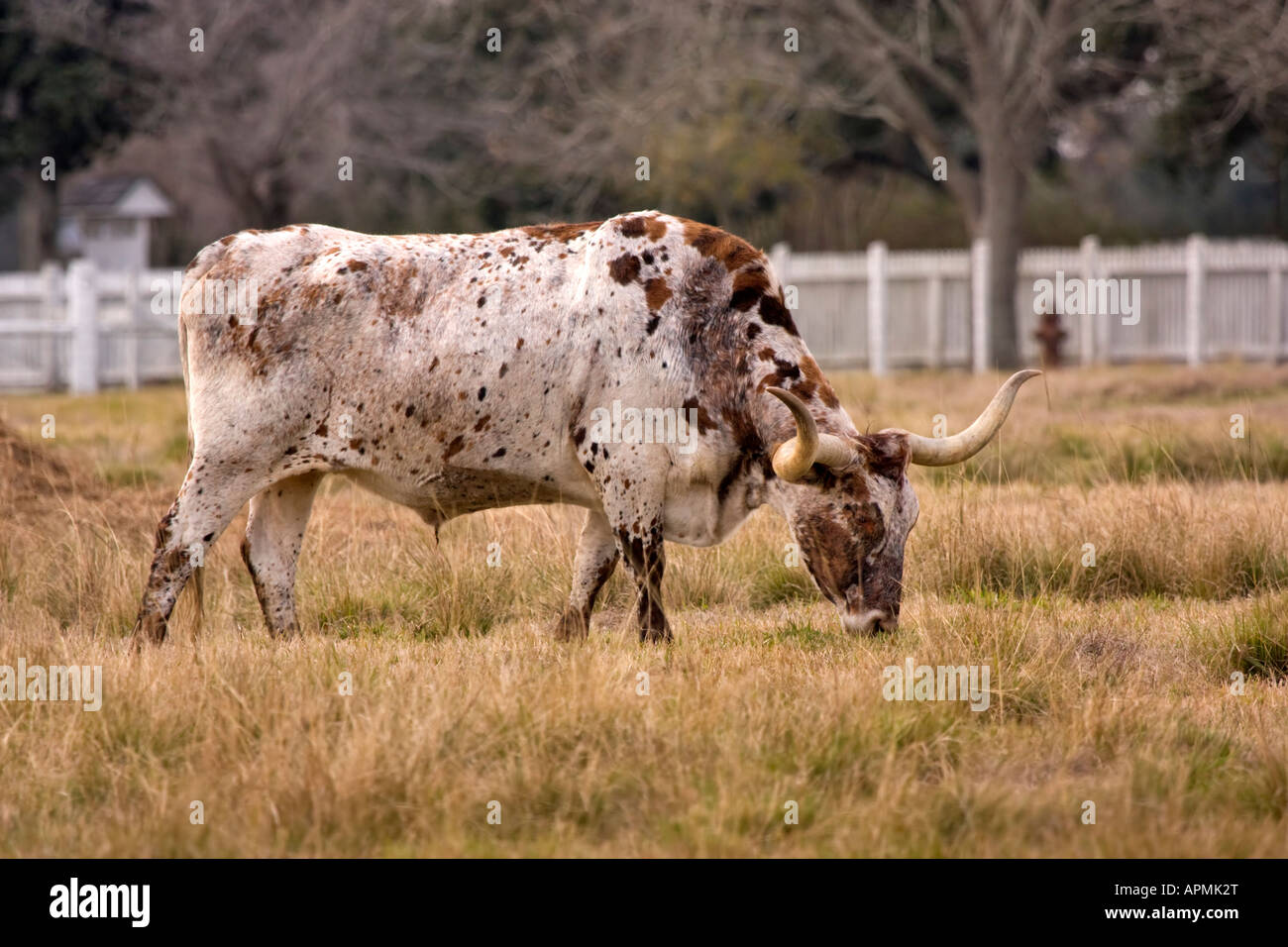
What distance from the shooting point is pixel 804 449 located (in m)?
5.93

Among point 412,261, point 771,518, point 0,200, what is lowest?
point 771,518

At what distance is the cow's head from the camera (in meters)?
6.22

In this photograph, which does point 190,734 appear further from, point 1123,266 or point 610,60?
point 610,60

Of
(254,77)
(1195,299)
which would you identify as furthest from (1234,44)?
(254,77)

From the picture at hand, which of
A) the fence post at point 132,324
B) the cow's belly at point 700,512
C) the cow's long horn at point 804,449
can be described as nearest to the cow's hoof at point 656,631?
the cow's belly at point 700,512

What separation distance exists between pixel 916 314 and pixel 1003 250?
1.79 metres

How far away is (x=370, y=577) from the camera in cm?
797

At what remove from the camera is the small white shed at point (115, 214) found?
31812 millimetres

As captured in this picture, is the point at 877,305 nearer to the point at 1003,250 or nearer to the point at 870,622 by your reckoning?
the point at 1003,250

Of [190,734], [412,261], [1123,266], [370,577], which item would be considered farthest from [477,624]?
[1123,266]

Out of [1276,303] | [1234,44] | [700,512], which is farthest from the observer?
[1276,303]

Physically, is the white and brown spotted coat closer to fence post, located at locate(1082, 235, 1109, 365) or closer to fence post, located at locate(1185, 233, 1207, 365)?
fence post, located at locate(1082, 235, 1109, 365)

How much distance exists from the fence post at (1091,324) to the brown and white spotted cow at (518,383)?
1711 centimetres
